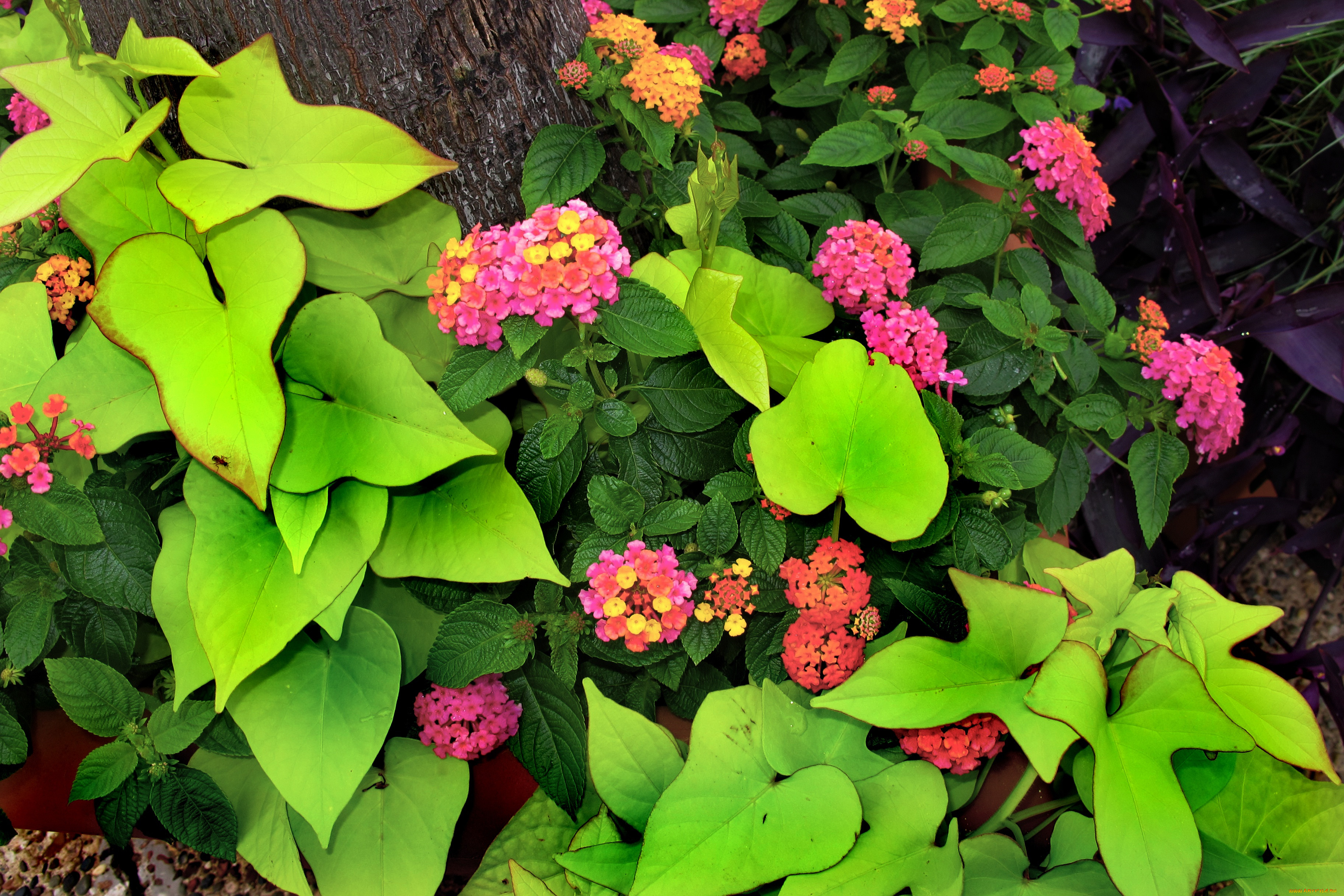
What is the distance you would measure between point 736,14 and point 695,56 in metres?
0.18

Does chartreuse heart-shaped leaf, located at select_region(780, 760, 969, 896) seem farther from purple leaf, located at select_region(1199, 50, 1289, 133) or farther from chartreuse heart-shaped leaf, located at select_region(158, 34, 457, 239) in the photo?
purple leaf, located at select_region(1199, 50, 1289, 133)

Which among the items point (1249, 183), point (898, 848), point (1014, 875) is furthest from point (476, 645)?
point (1249, 183)

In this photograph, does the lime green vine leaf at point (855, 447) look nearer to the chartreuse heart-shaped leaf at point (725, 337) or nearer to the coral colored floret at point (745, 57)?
the chartreuse heart-shaped leaf at point (725, 337)

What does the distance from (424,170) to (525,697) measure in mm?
499

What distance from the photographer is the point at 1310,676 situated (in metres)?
1.31

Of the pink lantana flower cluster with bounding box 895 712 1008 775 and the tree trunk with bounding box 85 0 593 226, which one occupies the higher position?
the tree trunk with bounding box 85 0 593 226

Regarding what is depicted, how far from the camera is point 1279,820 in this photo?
77 cm

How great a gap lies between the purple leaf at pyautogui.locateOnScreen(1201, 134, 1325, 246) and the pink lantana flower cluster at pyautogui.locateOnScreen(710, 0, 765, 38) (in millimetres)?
843

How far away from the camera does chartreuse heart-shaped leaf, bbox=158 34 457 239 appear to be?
76 centimetres

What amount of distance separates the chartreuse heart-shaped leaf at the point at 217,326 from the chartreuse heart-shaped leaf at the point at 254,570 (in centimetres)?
9

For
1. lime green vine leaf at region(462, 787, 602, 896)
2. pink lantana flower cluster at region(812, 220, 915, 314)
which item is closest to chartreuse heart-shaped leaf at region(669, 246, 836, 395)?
pink lantana flower cluster at region(812, 220, 915, 314)

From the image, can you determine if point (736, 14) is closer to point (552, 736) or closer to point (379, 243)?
point (379, 243)

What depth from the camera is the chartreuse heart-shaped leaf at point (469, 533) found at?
30.3 inches

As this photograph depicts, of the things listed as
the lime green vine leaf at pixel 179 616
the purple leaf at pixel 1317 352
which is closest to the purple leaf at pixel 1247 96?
the purple leaf at pixel 1317 352
